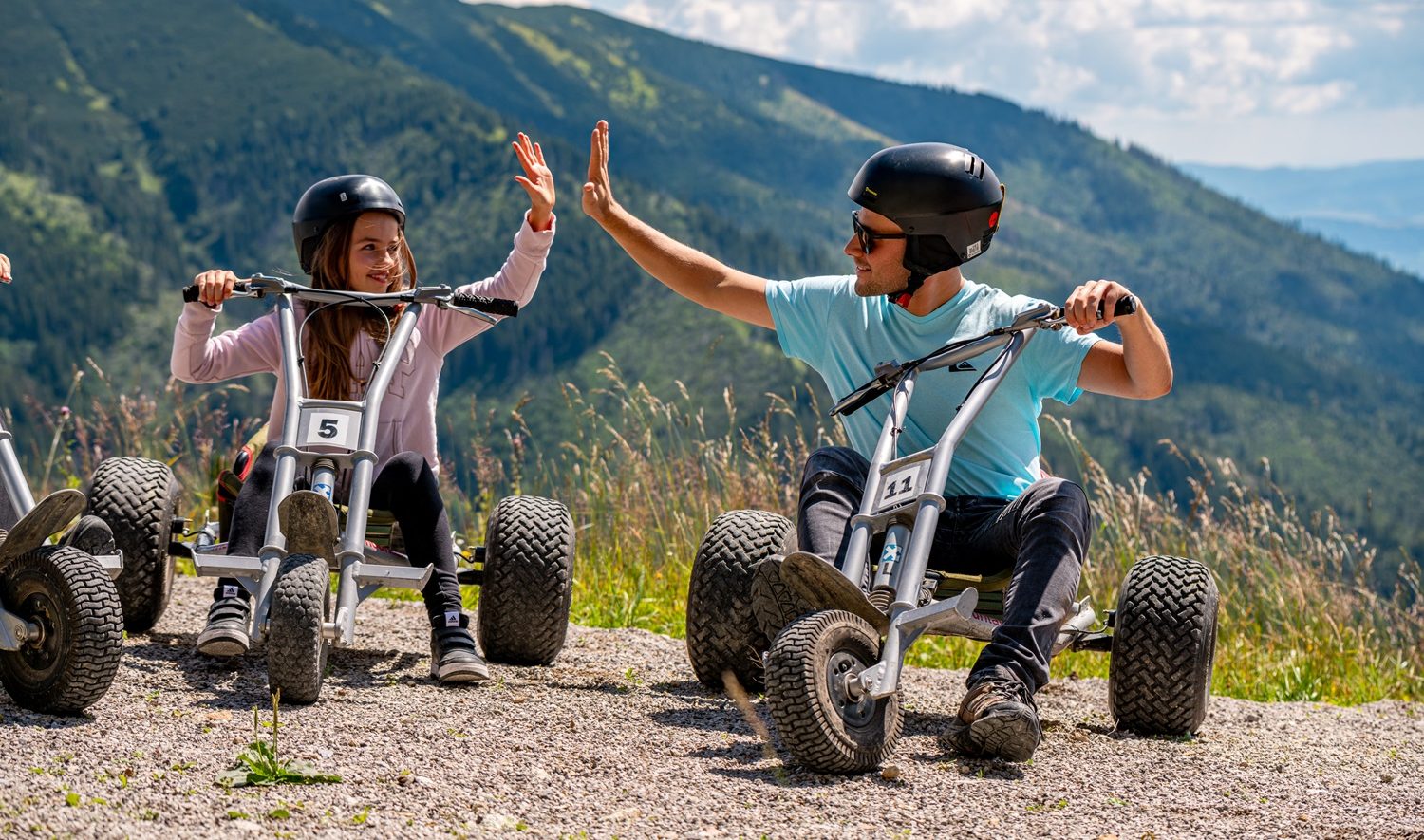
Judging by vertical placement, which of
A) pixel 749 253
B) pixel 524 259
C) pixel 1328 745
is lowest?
pixel 1328 745

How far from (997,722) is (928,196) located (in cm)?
160

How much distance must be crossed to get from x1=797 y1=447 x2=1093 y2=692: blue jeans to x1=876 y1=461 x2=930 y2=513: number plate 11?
239mm

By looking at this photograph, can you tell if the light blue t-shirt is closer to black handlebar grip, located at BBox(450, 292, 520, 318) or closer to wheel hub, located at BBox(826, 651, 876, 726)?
black handlebar grip, located at BBox(450, 292, 520, 318)

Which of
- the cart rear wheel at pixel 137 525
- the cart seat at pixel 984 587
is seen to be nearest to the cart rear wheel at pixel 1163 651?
the cart seat at pixel 984 587

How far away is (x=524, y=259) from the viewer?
5254 mm

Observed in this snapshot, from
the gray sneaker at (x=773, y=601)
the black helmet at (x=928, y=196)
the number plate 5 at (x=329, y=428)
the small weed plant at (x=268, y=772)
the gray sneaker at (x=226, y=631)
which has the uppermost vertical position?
the black helmet at (x=928, y=196)

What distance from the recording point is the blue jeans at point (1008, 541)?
4.08 metres

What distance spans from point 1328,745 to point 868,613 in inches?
73.0

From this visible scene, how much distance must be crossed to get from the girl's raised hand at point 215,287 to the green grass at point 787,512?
2.31 meters

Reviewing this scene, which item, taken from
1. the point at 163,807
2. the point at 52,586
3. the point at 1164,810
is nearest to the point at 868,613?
the point at 1164,810

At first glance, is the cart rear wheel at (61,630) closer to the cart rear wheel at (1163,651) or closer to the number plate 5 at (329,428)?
the number plate 5 at (329,428)

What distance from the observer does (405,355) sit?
5203mm

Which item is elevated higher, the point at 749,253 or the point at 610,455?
the point at 749,253

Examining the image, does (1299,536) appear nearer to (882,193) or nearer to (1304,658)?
(1304,658)
